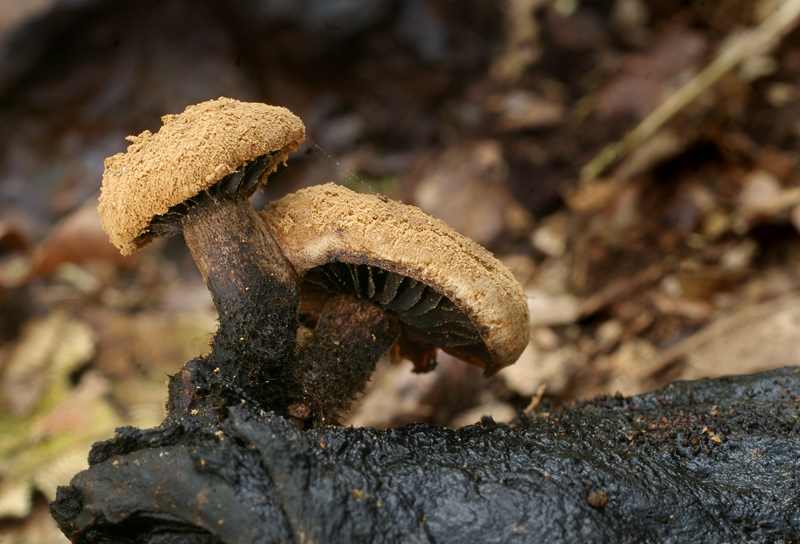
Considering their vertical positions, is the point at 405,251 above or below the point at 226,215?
below

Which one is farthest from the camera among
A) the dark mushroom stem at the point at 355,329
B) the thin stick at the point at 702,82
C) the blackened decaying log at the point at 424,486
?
the thin stick at the point at 702,82

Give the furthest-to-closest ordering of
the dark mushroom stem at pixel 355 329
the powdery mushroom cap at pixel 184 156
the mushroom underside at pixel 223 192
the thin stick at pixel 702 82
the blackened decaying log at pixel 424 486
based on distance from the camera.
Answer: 1. the thin stick at pixel 702 82
2. the dark mushroom stem at pixel 355 329
3. the mushroom underside at pixel 223 192
4. the powdery mushroom cap at pixel 184 156
5. the blackened decaying log at pixel 424 486

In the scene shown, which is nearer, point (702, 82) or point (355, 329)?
point (355, 329)

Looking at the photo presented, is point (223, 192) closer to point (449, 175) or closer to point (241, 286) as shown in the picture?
point (241, 286)

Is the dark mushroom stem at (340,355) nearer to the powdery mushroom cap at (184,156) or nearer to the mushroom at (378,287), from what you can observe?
the mushroom at (378,287)

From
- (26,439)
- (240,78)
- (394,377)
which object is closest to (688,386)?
(394,377)

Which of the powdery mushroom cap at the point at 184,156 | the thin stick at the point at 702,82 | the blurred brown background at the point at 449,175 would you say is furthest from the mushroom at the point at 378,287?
the thin stick at the point at 702,82

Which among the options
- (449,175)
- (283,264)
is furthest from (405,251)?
(449,175)
